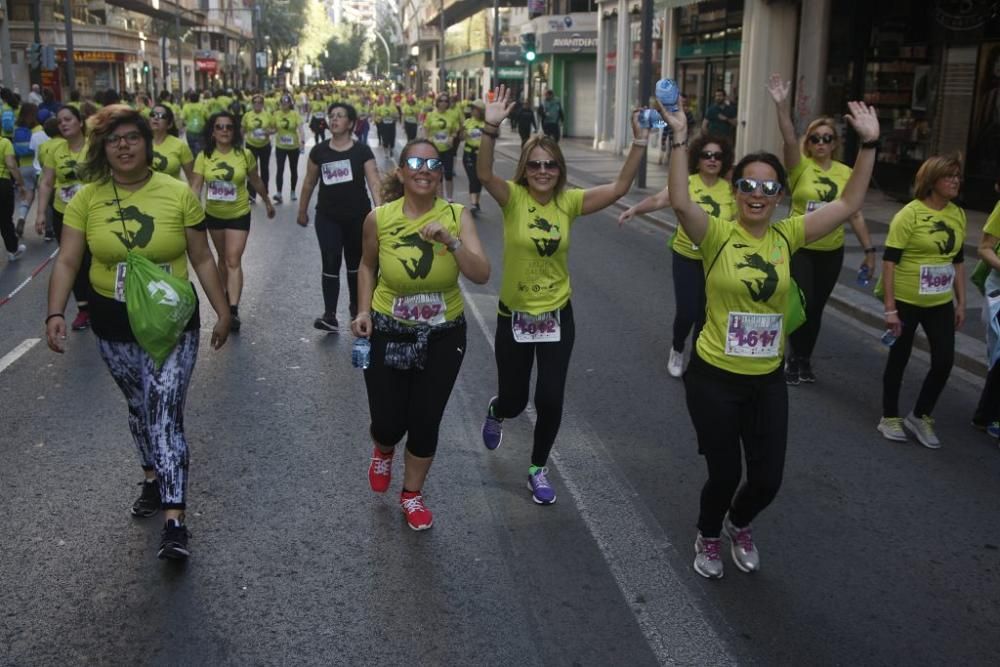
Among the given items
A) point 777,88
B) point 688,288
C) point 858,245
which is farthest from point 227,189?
point 858,245

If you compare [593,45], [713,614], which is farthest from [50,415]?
[593,45]

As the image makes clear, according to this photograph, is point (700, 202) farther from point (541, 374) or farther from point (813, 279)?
point (541, 374)

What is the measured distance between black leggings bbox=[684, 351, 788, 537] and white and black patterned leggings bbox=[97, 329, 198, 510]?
220 centimetres

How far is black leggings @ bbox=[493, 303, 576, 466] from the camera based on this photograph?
5.17m

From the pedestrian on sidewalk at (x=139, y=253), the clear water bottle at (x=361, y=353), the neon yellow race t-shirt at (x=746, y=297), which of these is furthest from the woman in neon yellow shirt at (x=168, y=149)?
the neon yellow race t-shirt at (x=746, y=297)

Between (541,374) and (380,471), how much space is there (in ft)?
3.03

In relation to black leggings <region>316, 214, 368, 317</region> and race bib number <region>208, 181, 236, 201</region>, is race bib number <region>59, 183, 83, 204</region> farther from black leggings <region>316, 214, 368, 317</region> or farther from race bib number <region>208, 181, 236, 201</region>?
black leggings <region>316, 214, 368, 317</region>

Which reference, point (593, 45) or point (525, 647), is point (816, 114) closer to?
point (525, 647)

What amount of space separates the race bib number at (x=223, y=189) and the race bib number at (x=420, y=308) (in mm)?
4765

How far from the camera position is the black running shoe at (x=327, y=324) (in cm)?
916

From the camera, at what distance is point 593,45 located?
41.1 m

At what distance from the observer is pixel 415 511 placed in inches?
197

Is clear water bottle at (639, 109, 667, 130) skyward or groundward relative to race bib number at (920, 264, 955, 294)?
skyward

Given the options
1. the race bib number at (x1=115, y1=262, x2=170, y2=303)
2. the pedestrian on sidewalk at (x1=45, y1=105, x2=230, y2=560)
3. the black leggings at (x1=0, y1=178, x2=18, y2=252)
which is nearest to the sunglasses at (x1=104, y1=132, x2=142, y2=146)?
the pedestrian on sidewalk at (x1=45, y1=105, x2=230, y2=560)
